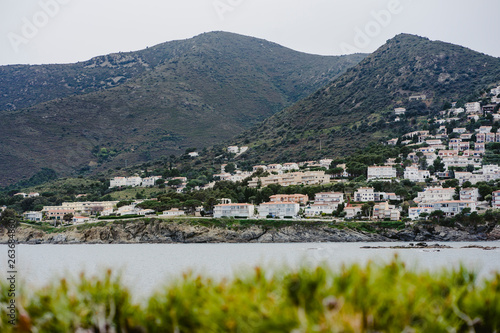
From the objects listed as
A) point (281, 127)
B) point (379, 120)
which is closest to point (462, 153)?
point (379, 120)

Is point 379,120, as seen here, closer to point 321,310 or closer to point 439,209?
point 439,209

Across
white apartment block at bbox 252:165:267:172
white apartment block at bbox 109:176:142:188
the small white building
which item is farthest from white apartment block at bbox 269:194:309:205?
the small white building

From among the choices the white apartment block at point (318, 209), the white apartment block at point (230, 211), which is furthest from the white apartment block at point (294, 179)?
the white apartment block at point (230, 211)

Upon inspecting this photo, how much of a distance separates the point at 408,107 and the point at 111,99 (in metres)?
104

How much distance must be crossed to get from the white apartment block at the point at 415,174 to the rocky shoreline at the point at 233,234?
1040 inches

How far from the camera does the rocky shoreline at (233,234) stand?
70062 mm

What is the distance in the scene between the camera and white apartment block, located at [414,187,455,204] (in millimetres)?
79894

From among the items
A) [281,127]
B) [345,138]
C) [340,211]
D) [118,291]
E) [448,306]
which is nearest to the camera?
[448,306]

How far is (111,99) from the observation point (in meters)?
196

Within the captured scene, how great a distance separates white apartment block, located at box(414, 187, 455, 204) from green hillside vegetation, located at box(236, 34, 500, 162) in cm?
3695

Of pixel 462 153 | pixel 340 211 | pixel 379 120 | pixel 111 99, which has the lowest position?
pixel 340 211

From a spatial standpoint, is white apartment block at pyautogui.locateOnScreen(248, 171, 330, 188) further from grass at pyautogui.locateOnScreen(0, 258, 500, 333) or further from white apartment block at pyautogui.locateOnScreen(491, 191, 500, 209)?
grass at pyautogui.locateOnScreen(0, 258, 500, 333)

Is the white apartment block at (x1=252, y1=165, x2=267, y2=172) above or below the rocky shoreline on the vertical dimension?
above

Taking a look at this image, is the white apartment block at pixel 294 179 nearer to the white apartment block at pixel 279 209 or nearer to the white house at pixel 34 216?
the white apartment block at pixel 279 209
